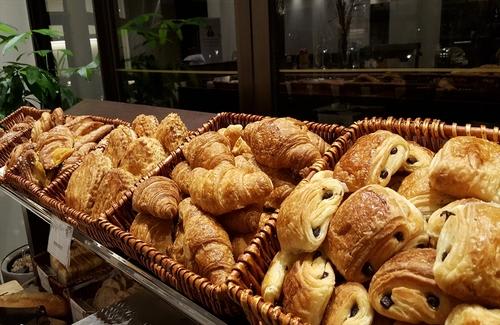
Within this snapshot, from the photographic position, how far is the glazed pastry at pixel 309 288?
2.28 ft

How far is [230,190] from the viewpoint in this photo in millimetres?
982

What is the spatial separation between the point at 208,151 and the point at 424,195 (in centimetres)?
60

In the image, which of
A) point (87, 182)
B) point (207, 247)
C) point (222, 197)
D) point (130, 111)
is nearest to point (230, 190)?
point (222, 197)

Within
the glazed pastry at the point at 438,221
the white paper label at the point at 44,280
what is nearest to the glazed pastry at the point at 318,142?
the glazed pastry at the point at 438,221

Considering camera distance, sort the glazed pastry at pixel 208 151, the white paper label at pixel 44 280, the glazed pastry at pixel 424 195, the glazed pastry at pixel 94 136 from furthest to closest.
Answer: the white paper label at pixel 44 280 → the glazed pastry at pixel 94 136 → the glazed pastry at pixel 208 151 → the glazed pastry at pixel 424 195

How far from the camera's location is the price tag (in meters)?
1.27

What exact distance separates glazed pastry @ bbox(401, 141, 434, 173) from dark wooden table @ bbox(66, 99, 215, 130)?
0.89 metres

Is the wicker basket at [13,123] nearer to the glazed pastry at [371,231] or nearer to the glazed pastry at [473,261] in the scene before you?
the glazed pastry at [371,231]

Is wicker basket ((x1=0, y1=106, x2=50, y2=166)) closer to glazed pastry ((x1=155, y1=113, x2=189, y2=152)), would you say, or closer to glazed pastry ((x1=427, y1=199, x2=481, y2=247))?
glazed pastry ((x1=155, y1=113, x2=189, y2=152))

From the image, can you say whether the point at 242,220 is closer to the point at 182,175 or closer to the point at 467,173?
the point at 182,175

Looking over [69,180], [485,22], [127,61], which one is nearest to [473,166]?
[485,22]

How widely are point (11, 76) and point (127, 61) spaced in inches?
37.6

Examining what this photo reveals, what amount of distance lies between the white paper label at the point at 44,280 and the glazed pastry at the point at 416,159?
1.75 metres

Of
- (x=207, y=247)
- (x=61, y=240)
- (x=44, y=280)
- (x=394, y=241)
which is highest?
(x=394, y=241)
